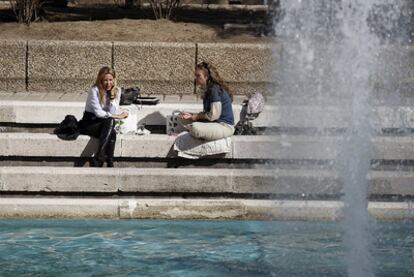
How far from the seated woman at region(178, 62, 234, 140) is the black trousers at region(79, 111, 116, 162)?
34.5 inches

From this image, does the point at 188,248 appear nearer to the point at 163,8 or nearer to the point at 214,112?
the point at 214,112

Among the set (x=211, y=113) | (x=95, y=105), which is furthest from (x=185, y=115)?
(x=95, y=105)

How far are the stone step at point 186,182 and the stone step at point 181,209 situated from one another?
0.52ft

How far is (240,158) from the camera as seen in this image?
1334cm

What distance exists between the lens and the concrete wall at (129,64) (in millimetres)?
15781

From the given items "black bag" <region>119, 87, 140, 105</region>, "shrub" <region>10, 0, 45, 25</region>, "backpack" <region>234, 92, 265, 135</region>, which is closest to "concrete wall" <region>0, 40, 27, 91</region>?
"shrub" <region>10, 0, 45, 25</region>

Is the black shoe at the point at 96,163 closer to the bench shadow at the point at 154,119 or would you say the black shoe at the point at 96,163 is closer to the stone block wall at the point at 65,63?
the bench shadow at the point at 154,119

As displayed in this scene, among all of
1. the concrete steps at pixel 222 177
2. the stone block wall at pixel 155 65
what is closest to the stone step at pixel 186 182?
the concrete steps at pixel 222 177

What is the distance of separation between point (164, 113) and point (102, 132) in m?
→ 1.03

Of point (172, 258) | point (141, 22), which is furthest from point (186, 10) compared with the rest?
point (172, 258)

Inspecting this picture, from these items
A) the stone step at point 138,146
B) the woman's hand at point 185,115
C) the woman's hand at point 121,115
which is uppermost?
the woman's hand at point 185,115

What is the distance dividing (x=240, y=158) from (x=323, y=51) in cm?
177

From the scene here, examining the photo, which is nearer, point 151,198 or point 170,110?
point 151,198

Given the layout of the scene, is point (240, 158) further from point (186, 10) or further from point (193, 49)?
point (186, 10)
